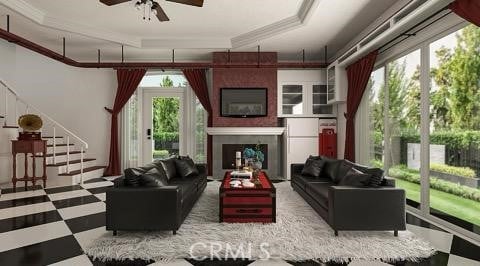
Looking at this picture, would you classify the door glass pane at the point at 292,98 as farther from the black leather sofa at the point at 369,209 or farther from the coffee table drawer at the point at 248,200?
the black leather sofa at the point at 369,209

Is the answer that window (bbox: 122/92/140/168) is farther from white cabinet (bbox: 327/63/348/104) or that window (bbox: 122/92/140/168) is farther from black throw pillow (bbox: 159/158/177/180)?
white cabinet (bbox: 327/63/348/104)

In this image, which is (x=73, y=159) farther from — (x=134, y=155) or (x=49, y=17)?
(x=49, y=17)

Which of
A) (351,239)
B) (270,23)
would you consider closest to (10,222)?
(351,239)

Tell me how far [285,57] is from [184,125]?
2.93 metres

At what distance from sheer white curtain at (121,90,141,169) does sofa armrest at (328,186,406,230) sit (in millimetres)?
5497

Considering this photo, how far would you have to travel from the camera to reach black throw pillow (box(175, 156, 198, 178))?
14.5 ft

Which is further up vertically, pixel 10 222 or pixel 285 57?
pixel 285 57

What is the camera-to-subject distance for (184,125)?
6965 millimetres

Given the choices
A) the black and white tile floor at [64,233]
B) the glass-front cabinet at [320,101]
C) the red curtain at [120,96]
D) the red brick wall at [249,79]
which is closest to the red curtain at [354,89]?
the glass-front cabinet at [320,101]

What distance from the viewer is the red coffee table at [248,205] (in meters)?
3.18

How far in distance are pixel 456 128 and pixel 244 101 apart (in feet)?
12.8

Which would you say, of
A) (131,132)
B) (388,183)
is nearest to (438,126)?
(388,183)

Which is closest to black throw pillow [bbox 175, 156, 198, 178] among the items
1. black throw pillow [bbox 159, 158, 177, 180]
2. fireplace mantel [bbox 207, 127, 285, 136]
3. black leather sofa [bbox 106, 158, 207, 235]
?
black throw pillow [bbox 159, 158, 177, 180]

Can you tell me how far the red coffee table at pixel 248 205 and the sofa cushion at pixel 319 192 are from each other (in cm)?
54
